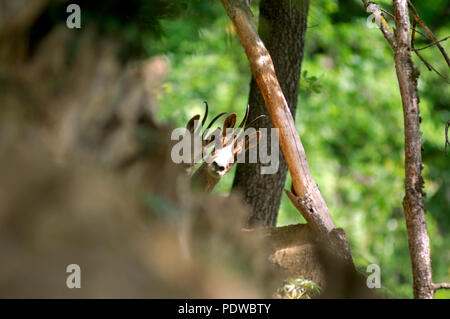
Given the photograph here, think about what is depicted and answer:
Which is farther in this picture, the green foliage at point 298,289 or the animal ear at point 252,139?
the animal ear at point 252,139

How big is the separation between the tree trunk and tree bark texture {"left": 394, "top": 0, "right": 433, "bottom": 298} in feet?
2.90

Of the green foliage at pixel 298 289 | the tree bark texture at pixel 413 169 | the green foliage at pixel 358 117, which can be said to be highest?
the green foliage at pixel 358 117

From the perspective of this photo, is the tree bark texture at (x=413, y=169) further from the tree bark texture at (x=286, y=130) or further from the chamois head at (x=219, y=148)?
the chamois head at (x=219, y=148)

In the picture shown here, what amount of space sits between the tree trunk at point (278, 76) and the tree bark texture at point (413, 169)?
2.90 ft

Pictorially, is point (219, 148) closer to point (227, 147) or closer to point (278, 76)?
point (227, 147)

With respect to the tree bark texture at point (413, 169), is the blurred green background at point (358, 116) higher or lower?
higher

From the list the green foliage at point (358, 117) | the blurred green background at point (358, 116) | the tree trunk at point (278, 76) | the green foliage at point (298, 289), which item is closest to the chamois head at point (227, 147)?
→ the tree trunk at point (278, 76)

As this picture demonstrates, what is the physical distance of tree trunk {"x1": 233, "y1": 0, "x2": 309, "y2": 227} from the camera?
12.8ft

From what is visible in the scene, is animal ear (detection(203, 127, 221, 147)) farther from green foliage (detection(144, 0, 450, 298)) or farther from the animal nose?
green foliage (detection(144, 0, 450, 298))

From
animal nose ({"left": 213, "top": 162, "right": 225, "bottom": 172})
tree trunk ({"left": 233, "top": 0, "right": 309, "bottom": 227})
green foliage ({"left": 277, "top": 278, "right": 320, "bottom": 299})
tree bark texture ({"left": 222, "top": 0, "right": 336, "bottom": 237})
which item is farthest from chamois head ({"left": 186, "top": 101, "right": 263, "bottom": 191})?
green foliage ({"left": 277, "top": 278, "right": 320, "bottom": 299})

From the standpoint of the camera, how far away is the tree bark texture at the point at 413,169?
2.95 meters

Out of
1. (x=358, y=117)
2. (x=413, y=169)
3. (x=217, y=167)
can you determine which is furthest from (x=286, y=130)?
(x=358, y=117)

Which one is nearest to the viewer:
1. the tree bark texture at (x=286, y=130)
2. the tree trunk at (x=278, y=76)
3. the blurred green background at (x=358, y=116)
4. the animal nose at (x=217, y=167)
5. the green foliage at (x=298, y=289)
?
the green foliage at (x=298, y=289)

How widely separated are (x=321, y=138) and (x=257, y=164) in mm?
4762
